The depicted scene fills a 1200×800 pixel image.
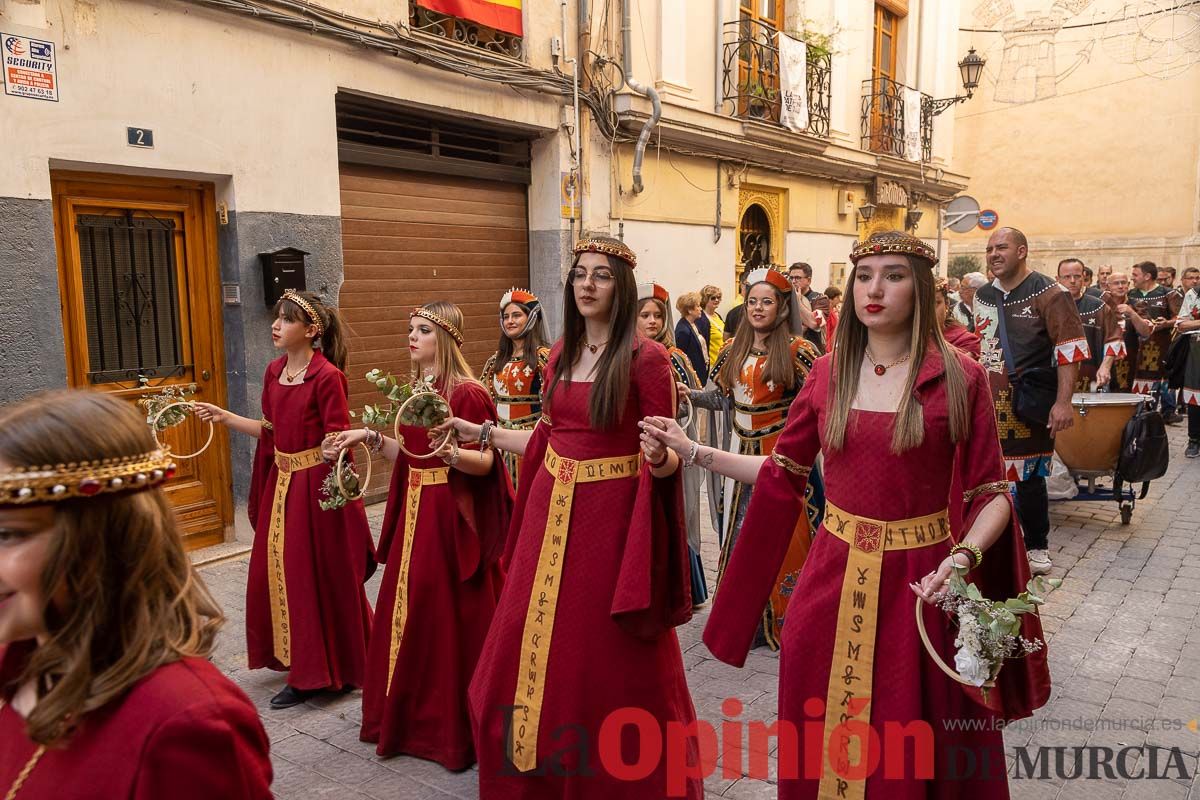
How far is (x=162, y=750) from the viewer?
1.24 metres

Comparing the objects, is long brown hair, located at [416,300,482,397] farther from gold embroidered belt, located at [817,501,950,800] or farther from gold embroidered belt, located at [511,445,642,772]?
gold embroidered belt, located at [817,501,950,800]

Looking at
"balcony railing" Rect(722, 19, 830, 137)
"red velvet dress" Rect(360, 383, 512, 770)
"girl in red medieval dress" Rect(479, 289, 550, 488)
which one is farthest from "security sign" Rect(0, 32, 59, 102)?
"balcony railing" Rect(722, 19, 830, 137)

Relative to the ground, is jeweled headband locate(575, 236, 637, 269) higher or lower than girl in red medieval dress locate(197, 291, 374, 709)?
higher

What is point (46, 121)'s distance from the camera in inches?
216

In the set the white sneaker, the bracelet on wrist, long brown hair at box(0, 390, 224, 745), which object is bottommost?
the white sneaker

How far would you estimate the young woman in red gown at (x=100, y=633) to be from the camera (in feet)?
4.12

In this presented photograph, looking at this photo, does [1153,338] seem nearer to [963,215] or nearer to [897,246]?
[963,215]

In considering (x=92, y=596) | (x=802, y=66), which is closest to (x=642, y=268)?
(x=802, y=66)

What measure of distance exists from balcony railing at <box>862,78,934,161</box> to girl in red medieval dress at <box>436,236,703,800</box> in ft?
47.0

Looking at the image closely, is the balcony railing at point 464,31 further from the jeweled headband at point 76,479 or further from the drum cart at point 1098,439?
the jeweled headband at point 76,479

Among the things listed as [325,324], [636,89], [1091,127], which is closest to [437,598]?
[325,324]

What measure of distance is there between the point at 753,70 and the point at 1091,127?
15.6 meters

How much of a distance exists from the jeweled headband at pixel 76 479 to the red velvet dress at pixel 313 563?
302cm

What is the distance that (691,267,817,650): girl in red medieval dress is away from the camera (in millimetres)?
5086
